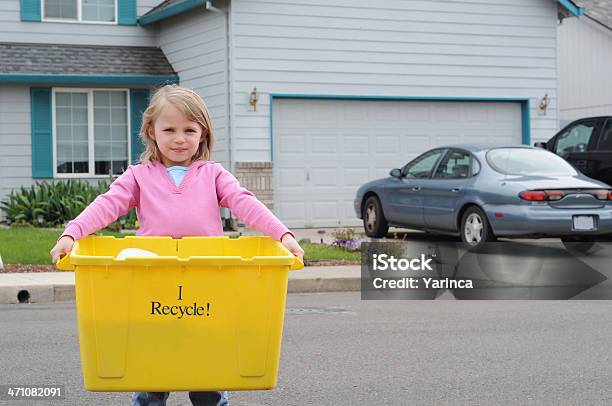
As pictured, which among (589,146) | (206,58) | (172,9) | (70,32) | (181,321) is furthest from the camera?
(70,32)

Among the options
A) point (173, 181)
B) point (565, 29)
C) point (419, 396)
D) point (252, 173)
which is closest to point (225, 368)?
point (173, 181)

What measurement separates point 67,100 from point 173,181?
661 inches

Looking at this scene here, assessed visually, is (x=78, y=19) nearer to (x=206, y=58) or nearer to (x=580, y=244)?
(x=206, y=58)

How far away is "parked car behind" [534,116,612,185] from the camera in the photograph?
16.4 meters

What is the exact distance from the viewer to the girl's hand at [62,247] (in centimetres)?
367

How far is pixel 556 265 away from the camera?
13.3m

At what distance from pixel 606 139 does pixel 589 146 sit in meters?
0.36

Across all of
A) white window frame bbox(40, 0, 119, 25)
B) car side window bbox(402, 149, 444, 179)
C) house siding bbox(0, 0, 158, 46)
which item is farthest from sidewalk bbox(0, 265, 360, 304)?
white window frame bbox(40, 0, 119, 25)

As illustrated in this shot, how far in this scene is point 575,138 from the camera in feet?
56.3

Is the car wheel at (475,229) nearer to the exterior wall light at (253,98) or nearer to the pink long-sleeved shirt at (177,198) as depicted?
the exterior wall light at (253,98)

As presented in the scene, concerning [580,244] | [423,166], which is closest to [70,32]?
[423,166]

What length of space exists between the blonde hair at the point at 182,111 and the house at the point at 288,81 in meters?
14.0

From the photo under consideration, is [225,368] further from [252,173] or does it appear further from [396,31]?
[396,31]


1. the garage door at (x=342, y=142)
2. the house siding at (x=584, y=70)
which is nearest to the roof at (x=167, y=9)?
the garage door at (x=342, y=142)
